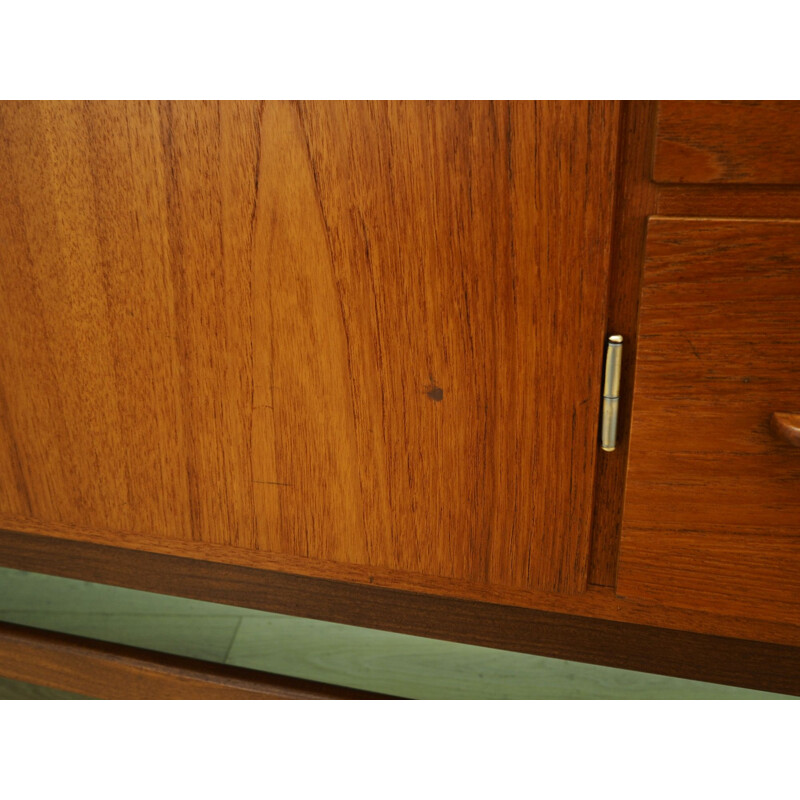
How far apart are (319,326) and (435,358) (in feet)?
0.19

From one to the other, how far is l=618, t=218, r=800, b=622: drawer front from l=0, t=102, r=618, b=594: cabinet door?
25mm

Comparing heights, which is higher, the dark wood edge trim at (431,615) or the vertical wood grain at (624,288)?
the vertical wood grain at (624,288)

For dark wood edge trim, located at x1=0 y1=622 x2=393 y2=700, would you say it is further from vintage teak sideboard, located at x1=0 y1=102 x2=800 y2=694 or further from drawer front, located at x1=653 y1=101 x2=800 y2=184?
drawer front, located at x1=653 y1=101 x2=800 y2=184

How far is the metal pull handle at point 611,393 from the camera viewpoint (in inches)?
13.2

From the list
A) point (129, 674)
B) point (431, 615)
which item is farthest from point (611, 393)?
point (129, 674)

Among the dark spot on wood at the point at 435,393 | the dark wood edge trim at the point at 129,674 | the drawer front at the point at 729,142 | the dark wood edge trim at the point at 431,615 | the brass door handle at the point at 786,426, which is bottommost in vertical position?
the dark wood edge trim at the point at 129,674

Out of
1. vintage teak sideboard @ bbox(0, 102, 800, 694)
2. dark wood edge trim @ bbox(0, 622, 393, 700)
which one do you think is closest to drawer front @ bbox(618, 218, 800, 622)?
vintage teak sideboard @ bbox(0, 102, 800, 694)

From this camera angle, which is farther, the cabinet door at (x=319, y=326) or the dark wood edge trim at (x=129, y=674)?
the dark wood edge trim at (x=129, y=674)

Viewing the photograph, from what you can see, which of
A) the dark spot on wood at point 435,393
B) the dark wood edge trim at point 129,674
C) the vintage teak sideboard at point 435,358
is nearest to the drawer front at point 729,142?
the vintage teak sideboard at point 435,358

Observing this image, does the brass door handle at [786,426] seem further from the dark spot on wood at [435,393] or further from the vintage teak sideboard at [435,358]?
the dark spot on wood at [435,393]

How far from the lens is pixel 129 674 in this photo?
1.57 feet

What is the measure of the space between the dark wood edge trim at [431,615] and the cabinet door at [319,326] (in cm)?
2

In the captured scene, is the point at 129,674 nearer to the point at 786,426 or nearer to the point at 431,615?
the point at 431,615

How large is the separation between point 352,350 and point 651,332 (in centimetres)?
14
